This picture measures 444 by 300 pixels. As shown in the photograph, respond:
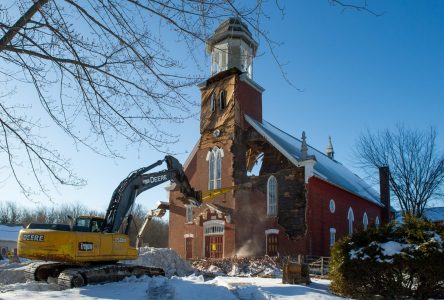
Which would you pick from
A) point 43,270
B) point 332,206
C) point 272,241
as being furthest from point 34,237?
point 332,206

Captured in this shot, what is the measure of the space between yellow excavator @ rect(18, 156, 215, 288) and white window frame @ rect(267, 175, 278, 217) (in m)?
11.9

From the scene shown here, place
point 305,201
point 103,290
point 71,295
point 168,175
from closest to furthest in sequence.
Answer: point 71,295 < point 103,290 < point 168,175 < point 305,201

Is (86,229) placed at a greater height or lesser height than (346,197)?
lesser

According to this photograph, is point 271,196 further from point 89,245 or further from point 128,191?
point 89,245

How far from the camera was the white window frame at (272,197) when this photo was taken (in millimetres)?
26869

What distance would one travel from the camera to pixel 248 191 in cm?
2814

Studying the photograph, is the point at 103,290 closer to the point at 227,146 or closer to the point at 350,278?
the point at 350,278

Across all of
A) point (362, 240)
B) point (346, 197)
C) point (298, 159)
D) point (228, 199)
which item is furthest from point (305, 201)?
point (362, 240)

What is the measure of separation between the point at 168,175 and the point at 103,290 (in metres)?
6.24

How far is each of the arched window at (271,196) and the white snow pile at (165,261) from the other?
6136mm

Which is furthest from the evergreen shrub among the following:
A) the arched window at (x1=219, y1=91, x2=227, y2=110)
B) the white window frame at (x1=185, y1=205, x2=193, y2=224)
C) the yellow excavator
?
the white window frame at (x1=185, y1=205, x2=193, y2=224)

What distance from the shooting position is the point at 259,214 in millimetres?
27188

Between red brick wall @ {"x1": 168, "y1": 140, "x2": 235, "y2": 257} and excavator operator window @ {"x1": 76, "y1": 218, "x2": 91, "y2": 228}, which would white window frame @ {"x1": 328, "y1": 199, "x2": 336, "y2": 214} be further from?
excavator operator window @ {"x1": 76, "y1": 218, "x2": 91, "y2": 228}

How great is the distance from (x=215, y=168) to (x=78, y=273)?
17.7m
